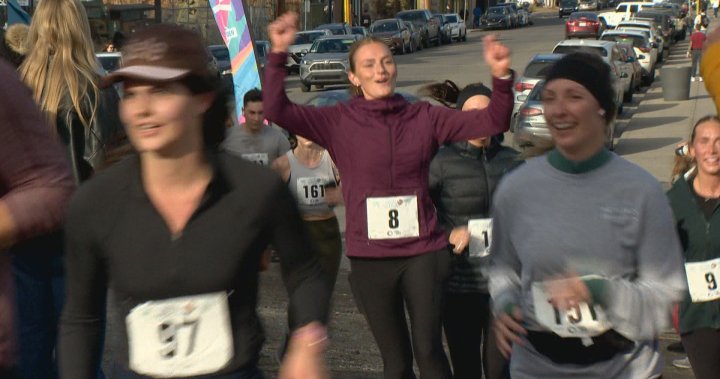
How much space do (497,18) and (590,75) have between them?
76439 mm

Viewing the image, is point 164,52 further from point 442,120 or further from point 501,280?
point 442,120

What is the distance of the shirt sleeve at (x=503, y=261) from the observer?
4066 mm

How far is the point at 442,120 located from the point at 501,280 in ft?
6.86

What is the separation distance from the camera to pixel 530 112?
69.0ft

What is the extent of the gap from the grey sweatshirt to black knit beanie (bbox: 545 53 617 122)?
6.9 inches

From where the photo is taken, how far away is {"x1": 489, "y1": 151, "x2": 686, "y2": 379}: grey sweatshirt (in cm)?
384

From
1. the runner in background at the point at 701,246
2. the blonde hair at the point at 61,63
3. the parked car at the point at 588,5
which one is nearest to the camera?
the blonde hair at the point at 61,63

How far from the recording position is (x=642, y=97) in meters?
33.8

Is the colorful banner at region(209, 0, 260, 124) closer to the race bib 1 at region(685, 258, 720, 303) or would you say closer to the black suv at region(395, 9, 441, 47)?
the race bib 1 at region(685, 258, 720, 303)

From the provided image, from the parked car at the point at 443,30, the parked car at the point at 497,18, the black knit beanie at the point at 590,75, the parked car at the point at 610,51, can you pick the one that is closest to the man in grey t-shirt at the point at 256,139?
the black knit beanie at the point at 590,75

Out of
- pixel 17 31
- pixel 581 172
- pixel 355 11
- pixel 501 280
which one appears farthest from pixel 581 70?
pixel 355 11

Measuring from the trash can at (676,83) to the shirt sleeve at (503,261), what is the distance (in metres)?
27.1

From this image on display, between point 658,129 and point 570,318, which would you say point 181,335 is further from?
point 658,129

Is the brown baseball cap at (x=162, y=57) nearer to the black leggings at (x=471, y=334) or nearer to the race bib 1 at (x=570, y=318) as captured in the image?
the race bib 1 at (x=570, y=318)
